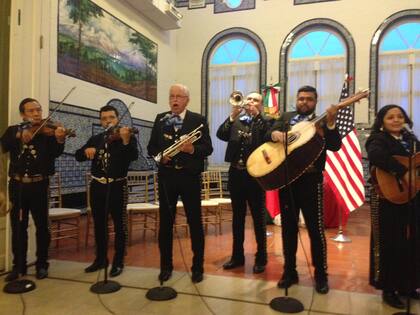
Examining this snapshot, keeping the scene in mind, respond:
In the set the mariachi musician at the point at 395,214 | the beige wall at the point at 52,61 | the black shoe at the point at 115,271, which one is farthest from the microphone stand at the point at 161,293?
the beige wall at the point at 52,61

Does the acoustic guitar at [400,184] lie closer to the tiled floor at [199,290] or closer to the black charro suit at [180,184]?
the tiled floor at [199,290]

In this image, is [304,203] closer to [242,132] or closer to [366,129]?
[242,132]

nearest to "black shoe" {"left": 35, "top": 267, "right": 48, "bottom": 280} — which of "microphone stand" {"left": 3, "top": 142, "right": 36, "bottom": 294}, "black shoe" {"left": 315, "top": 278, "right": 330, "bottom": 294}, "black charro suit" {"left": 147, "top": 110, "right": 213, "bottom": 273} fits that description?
"microphone stand" {"left": 3, "top": 142, "right": 36, "bottom": 294}

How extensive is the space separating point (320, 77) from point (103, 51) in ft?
17.0

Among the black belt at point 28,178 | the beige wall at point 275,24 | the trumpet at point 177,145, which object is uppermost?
the beige wall at point 275,24

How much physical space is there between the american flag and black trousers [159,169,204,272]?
10.3 feet

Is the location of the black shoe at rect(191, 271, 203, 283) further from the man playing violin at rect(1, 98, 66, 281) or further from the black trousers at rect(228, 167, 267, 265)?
the man playing violin at rect(1, 98, 66, 281)

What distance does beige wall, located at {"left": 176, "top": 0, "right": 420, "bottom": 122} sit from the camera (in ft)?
31.2

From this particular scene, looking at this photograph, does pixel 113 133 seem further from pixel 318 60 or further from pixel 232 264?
pixel 318 60

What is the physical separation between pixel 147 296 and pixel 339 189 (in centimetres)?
379

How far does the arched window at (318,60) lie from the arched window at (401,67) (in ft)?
2.39

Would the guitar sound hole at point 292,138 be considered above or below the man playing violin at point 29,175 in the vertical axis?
above

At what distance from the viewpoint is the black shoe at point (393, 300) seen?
2.98 metres

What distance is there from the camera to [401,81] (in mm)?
9422
